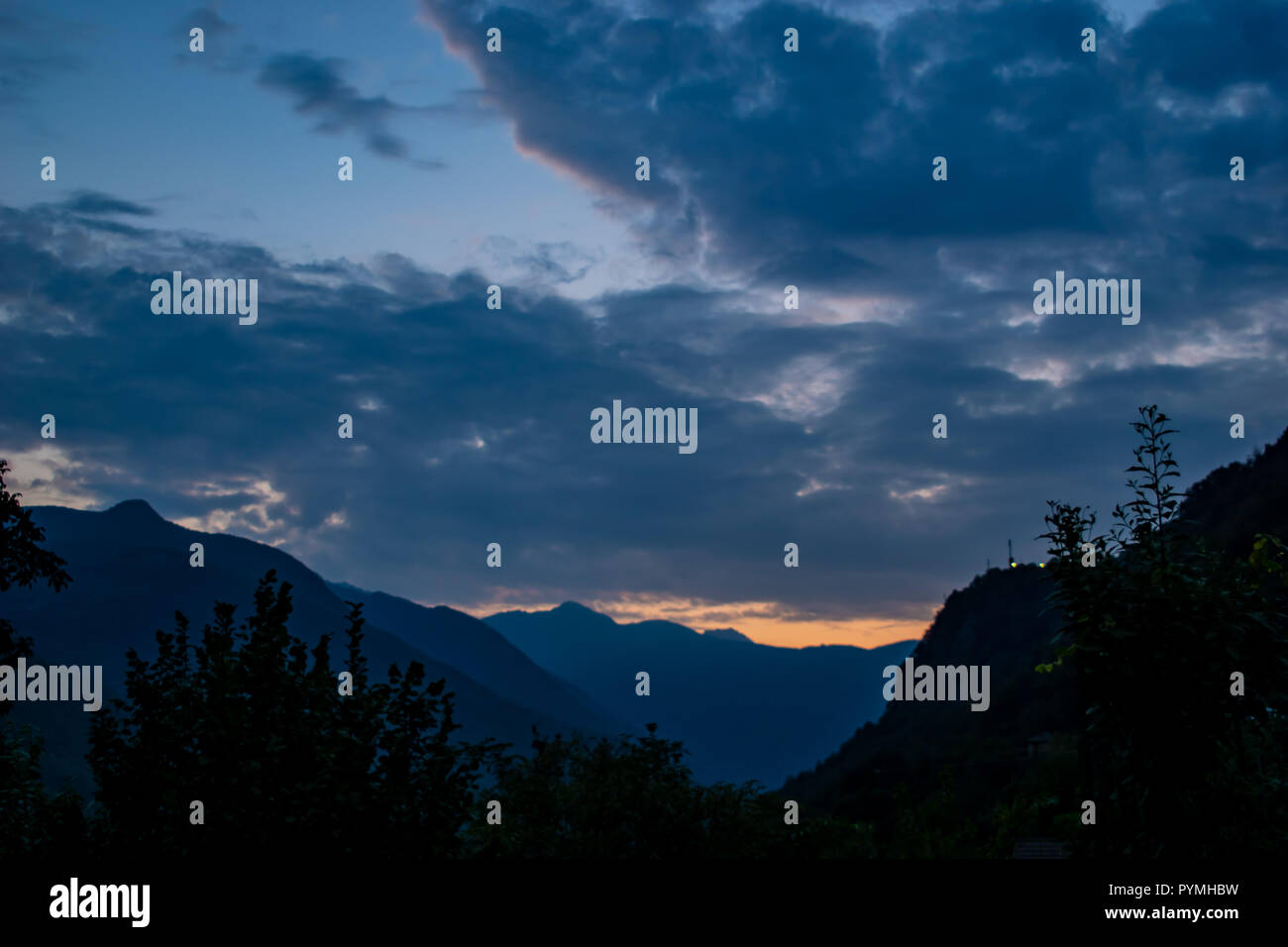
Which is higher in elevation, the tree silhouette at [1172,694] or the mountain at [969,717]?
the tree silhouette at [1172,694]

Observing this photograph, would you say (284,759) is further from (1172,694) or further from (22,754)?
(22,754)

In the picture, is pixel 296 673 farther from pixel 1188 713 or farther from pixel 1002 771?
pixel 1002 771

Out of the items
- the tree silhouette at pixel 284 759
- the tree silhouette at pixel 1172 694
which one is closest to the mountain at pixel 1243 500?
the tree silhouette at pixel 1172 694

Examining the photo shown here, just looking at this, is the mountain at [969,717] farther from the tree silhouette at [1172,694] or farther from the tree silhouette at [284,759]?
the tree silhouette at [284,759]

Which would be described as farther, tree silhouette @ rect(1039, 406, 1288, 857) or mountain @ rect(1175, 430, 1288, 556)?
mountain @ rect(1175, 430, 1288, 556)

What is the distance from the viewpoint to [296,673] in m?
9.82

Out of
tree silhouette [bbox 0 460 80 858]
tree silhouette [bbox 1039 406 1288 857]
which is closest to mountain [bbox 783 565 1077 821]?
tree silhouette [bbox 1039 406 1288 857]

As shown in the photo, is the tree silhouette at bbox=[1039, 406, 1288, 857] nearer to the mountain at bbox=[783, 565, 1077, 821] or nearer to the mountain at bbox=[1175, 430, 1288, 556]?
the mountain at bbox=[783, 565, 1077, 821]

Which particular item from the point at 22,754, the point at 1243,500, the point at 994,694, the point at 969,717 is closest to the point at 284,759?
the point at 22,754

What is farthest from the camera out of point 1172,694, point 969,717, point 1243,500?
point 969,717

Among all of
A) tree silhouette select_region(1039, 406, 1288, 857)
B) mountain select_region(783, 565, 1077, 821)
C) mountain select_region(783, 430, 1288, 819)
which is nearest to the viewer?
tree silhouette select_region(1039, 406, 1288, 857)

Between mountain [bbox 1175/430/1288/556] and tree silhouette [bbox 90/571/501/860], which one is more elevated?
mountain [bbox 1175/430/1288/556]
